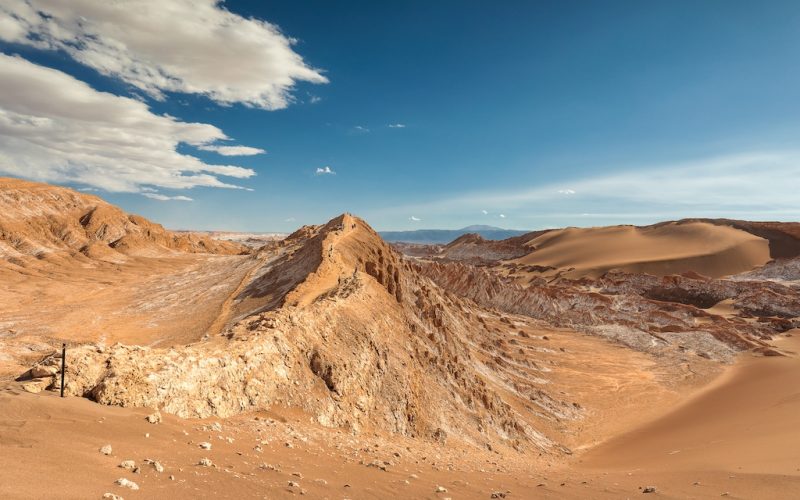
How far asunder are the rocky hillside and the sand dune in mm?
72707

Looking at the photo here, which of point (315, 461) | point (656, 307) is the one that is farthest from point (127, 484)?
point (656, 307)

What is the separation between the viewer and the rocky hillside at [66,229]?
46.9 m

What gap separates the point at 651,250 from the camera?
99812mm

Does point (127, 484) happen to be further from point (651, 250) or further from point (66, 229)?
point (651, 250)

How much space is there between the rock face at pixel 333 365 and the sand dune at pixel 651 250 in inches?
2744

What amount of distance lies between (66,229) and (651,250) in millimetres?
110362

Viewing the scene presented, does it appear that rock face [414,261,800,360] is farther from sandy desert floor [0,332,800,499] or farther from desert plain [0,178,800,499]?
sandy desert floor [0,332,800,499]

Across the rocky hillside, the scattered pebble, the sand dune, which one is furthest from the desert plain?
the sand dune

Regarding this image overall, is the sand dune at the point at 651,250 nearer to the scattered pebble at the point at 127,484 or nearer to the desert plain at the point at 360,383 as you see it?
the desert plain at the point at 360,383

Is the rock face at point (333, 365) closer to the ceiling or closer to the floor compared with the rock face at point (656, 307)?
closer to the ceiling

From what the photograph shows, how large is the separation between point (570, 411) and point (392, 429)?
48.8 ft

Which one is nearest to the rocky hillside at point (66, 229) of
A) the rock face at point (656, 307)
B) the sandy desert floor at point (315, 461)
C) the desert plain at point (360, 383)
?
the desert plain at point (360, 383)

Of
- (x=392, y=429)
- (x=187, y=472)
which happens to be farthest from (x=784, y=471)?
(x=187, y=472)

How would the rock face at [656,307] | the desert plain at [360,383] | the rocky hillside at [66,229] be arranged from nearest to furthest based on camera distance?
the desert plain at [360,383] → the rock face at [656,307] → the rocky hillside at [66,229]
